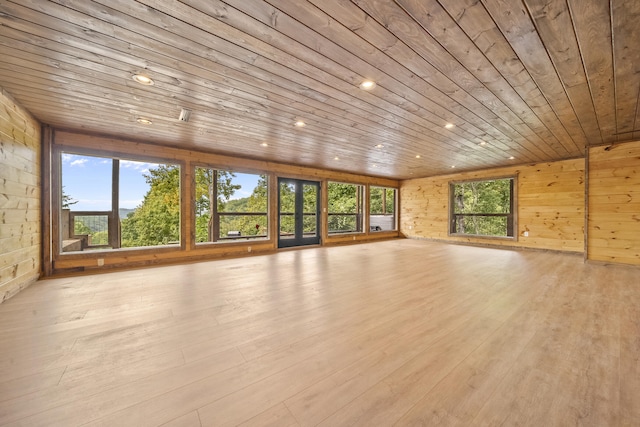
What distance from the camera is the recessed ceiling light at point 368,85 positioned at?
2.47 meters

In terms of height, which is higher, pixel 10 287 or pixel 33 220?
pixel 33 220

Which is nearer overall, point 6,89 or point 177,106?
point 6,89

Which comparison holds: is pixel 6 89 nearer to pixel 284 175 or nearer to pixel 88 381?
pixel 88 381

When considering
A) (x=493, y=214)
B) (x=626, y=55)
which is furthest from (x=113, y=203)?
(x=493, y=214)

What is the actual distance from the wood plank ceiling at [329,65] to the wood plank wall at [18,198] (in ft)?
1.00

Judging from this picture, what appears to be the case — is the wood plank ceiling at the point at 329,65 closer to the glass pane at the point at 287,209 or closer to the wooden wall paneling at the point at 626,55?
the wooden wall paneling at the point at 626,55

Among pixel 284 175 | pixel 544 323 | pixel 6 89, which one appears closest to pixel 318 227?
pixel 284 175

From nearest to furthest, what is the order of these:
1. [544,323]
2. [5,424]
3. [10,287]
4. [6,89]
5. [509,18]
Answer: [5,424]
[509,18]
[544,323]
[6,89]
[10,287]

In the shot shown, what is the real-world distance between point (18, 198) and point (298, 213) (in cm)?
502

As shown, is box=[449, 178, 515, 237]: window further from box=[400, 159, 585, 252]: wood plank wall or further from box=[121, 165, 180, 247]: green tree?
box=[121, 165, 180, 247]: green tree

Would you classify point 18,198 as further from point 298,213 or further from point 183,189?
point 298,213

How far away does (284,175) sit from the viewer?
6555 millimetres

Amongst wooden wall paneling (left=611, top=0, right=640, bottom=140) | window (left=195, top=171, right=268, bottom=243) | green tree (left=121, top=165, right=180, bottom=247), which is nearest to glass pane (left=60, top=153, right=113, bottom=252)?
green tree (left=121, top=165, right=180, bottom=247)

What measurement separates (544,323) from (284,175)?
18.5 ft
